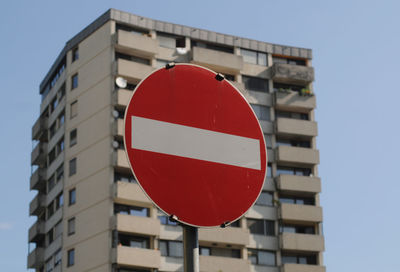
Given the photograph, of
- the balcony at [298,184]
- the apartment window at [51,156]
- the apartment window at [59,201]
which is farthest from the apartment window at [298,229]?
the apartment window at [51,156]

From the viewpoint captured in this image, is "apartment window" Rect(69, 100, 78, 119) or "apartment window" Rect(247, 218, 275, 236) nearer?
"apartment window" Rect(247, 218, 275, 236)

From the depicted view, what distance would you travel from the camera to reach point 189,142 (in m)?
4.16

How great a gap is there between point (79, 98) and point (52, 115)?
22.8ft

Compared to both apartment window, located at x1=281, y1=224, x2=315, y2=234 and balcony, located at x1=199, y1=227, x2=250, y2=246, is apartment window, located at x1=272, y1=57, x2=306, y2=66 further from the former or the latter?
balcony, located at x1=199, y1=227, x2=250, y2=246

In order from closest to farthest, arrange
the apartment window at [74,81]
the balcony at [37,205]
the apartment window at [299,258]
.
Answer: the apartment window at [299,258]
the apartment window at [74,81]
the balcony at [37,205]

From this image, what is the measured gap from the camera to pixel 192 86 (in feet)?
14.2

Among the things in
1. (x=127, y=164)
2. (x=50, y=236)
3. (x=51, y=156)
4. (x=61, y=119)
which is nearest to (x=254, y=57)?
(x=127, y=164)

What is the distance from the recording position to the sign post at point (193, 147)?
4.03m

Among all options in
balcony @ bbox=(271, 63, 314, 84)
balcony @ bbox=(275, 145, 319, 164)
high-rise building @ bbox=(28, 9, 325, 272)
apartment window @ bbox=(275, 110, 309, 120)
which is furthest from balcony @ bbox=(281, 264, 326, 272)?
balcony @ bbox=(271, 63, 314, 84)

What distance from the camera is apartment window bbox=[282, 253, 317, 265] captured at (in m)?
62.9

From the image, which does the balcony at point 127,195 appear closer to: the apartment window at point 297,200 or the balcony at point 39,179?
the apartment window at point 297,200

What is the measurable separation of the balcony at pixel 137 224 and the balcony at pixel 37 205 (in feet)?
46.0

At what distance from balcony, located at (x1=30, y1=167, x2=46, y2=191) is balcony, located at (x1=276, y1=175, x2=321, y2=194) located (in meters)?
20.2

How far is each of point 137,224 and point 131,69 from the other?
11829 mm
